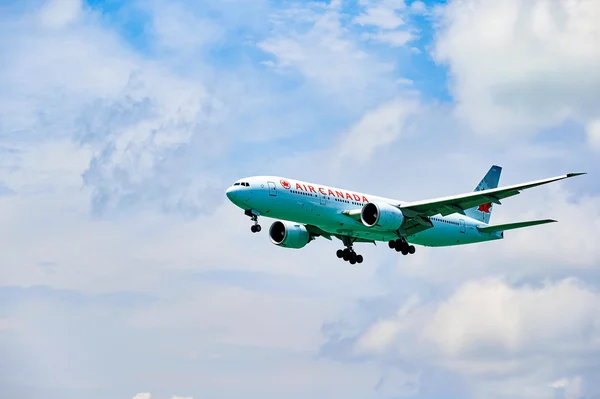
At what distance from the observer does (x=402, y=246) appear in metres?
65.9

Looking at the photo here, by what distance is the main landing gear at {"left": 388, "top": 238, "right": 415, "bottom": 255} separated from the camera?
216ft

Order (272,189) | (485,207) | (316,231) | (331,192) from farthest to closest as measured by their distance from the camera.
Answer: (485,207), (316,231), (331,192), (272,189)

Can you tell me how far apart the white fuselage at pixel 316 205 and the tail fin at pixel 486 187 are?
4683mm

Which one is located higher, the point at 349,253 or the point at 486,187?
the point at 486,187

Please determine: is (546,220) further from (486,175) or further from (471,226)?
(486,175)

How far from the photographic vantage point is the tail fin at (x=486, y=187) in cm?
7431

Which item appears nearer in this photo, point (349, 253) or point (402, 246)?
point (402, 246)

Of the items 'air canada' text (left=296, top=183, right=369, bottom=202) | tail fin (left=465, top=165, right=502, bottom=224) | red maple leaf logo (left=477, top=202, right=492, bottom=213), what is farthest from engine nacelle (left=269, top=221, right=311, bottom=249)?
red maple leaf logo (left=477, top=202, right=492, bottom=213)

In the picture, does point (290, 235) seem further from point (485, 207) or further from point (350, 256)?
point (485, 207)

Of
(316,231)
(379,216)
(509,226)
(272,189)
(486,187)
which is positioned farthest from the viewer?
(486,187)

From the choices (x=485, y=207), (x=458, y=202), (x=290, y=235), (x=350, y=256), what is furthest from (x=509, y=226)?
(x=290, y=235)

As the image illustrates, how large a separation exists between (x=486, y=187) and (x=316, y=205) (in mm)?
22972

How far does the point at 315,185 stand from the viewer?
2411 inches

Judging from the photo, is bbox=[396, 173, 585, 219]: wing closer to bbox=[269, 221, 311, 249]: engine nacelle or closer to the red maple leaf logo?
bbox=[269, 221, 311, 249]: engine nacelle
